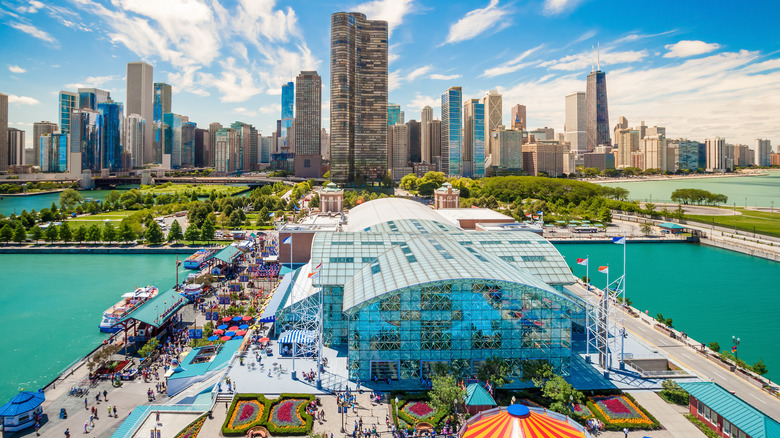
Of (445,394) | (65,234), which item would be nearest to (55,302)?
(65,234)

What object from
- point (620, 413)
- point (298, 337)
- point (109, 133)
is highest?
point (109, 133)

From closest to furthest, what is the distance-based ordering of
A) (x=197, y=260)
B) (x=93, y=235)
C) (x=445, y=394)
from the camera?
(x=445, y=394) < (x=197, y=260) < (x=93, y=235)

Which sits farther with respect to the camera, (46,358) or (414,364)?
(46,358)

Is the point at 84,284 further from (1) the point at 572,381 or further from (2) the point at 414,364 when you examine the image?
(1) the point at 572,381

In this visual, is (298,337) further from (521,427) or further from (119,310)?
(119,310)

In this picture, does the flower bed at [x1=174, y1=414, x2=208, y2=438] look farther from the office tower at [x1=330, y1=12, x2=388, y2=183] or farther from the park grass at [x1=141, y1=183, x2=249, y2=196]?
the park grass at [x1=141, y1=183, x2=249, y2=196]

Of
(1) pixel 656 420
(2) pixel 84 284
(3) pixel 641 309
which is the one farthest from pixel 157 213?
(1) pixel 656 420

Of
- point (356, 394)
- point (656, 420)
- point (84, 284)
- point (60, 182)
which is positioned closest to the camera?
point (656, 420)
